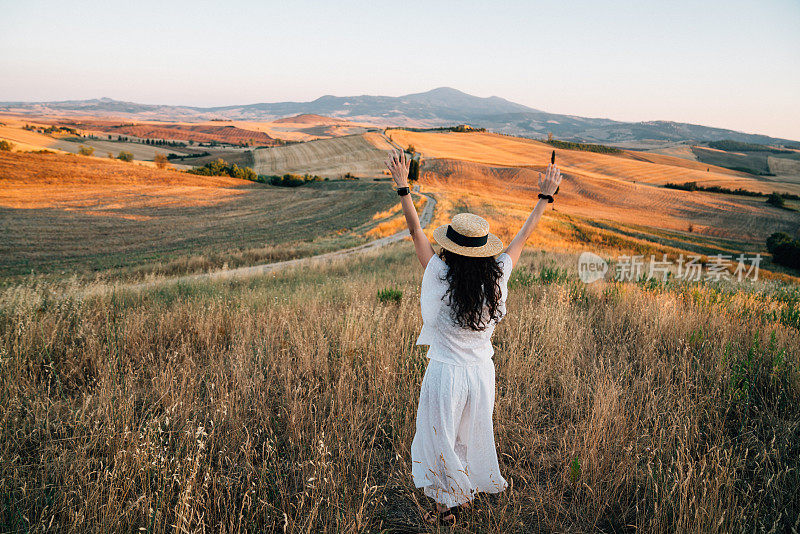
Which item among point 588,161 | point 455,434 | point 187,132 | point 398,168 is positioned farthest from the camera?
point 187,132

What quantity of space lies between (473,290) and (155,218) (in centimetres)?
3914

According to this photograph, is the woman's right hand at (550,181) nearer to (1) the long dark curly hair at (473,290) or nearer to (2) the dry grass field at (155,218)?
(1) the long dark curly hair at (473,290)

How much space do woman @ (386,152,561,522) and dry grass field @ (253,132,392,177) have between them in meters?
64.0

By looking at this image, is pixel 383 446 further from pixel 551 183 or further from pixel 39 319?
pixel 39 319

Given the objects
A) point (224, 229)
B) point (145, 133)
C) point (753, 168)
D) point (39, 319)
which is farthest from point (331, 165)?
point (753, 168)

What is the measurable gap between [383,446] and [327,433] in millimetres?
470

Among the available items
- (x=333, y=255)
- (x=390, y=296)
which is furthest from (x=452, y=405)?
(x=333, y=255)

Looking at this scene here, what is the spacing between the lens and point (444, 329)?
235cm

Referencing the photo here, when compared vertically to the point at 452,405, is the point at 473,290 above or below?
above

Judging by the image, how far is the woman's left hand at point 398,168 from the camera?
8.44 ft

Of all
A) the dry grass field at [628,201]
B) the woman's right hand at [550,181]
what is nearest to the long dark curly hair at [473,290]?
the woman's right hand at [550,181]

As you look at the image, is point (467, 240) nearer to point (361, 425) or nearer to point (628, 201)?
point (361, 425)

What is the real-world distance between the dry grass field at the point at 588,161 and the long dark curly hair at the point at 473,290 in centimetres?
A: 7702

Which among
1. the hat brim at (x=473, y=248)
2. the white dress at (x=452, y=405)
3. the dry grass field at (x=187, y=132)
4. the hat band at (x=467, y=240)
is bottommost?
the white dress at (x=452, y=405)
